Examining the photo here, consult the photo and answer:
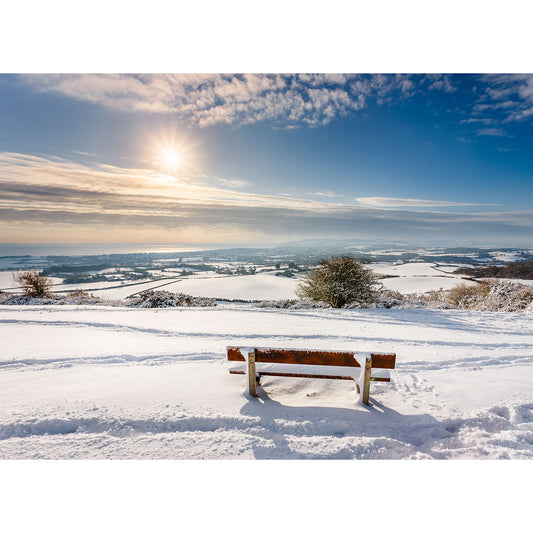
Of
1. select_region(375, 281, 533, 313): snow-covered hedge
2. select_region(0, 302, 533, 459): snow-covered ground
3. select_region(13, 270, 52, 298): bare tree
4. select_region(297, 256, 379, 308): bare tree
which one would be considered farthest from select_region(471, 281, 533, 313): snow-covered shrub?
select_region(13, 270, 52, 298): bare tree

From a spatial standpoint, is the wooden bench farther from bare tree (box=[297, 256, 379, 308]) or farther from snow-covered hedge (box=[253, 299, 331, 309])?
bare tree (box=[297, 256, 379, 308])

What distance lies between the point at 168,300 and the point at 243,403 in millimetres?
10835

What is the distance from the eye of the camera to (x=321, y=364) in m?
3.12

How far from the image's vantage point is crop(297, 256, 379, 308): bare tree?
12.0m

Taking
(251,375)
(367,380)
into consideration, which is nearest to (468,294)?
(367,380)

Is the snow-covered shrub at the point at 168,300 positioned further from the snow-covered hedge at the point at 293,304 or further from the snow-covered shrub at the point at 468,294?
the snow-covered shrub at the point at 468,294

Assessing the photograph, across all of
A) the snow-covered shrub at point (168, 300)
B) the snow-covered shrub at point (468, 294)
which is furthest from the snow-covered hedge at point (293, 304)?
the snow-covered shrub at point (468, 294)

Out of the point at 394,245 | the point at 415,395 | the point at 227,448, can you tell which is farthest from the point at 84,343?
the point at 394,245

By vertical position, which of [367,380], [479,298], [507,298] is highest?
[367,380]

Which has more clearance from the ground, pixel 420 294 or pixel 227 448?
pixel 227 448

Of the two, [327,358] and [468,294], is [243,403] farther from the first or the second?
[468,294]

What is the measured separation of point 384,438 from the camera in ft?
8.39
